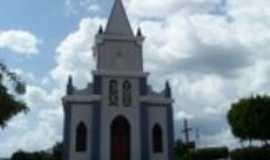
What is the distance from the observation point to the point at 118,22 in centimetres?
3200

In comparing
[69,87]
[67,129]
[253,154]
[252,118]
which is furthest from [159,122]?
[252,118]

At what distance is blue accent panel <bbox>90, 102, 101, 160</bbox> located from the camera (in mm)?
28250

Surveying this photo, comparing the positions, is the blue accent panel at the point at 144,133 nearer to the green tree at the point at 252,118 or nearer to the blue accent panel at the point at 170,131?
the blue accent panel at the point at 170,131

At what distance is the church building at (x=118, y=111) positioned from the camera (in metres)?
28.7

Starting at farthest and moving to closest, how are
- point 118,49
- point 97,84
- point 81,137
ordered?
point 118,49 < point 97,84 < point 81,137

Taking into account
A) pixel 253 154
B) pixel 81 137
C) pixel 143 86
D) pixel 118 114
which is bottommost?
pixel 253 154

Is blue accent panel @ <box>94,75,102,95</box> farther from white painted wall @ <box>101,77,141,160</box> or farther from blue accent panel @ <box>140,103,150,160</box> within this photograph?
blue accent panel @ <box>140,103,150,160</box>

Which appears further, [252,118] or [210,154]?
[252,118]

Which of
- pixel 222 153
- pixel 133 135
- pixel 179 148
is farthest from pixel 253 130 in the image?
pixel 179 148

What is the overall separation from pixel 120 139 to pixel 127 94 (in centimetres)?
308

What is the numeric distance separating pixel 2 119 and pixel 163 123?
21.2 meters

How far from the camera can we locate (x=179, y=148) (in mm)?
59375

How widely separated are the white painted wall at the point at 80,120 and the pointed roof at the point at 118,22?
5.85m

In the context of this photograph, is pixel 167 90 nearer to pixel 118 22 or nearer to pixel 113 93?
pixel 113 93
